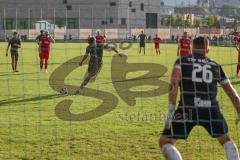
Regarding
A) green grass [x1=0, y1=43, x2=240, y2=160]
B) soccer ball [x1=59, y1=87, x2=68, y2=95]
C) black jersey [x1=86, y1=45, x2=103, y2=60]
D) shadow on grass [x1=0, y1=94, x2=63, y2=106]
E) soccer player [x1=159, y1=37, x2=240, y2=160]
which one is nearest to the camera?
soccer player [x1=159, y1=37, x2=240, y2=160]

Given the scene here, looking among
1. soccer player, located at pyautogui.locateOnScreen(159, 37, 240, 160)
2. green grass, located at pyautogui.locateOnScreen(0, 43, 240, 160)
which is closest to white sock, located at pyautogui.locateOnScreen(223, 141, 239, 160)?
soccer player, located at pyautogui.locateOnScreen(159, 37, 240, 160)

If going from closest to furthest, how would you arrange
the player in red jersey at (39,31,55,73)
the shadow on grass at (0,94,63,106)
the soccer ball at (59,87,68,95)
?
1. the shadow on grass at (0,94,63,106)
2. the soccer ball at (59,87,68,95)
3. the player in red jersey at (39,31,55,73)

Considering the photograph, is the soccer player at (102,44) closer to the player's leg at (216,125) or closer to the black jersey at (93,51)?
the black jersey at (93,51)

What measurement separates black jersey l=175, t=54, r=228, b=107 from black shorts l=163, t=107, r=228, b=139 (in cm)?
9

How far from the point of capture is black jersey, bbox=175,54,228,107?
6.53 meters

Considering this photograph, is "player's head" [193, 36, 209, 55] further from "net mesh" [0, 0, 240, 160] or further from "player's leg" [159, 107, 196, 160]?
"net mesh" [0, 0, 240, 160]

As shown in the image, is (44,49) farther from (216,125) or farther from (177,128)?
(216,125)

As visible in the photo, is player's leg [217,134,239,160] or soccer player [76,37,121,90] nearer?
player's leg [217,134,239,160]

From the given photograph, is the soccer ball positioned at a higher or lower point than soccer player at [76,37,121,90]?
lower

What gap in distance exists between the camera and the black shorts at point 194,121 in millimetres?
6566

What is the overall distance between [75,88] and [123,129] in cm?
693

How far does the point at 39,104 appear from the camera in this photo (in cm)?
1319

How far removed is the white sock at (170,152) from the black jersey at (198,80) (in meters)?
0.57

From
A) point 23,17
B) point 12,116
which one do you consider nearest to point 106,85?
point 12,116
